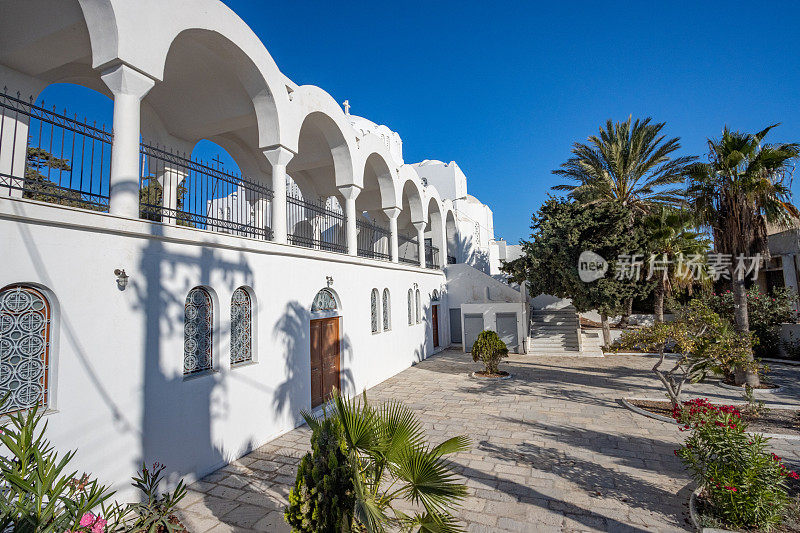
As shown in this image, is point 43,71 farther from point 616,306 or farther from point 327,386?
point 616,306

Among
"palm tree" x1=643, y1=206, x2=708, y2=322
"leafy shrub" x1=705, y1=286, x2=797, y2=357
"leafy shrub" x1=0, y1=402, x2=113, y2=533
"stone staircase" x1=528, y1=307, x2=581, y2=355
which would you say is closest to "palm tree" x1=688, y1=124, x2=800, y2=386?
"palm tree" x1=643, y1=206, x2=708, y2=322

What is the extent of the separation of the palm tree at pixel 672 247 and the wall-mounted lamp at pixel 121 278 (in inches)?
601

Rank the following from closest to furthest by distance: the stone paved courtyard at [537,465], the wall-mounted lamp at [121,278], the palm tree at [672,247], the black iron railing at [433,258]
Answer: the stone paved courtyard at [537,465], the wall-mounted lamp at [121,278], the palm tree at [672,247], the black iron railing at [433,258]

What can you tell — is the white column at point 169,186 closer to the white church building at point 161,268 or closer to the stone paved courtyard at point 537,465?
the white church building at point 161,268

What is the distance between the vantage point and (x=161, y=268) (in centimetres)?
540

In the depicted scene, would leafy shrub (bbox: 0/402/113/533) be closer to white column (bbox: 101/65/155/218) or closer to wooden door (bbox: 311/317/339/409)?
white column (bbox: 101/65/155/218)

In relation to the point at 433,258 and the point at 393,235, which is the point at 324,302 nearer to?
the point at 393,235

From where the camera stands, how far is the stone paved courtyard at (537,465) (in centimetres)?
462

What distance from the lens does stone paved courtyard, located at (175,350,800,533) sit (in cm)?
462

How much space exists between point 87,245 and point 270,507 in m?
3.92

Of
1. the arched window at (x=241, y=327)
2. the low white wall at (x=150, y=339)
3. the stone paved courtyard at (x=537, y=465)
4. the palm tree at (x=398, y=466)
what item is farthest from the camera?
the arched window at (x=241, y=327)

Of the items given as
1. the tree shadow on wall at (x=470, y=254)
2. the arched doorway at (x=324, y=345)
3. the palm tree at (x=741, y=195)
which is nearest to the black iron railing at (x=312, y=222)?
the arched doorway at (x=324, y=345)

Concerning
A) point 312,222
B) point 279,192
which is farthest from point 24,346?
point 312,222

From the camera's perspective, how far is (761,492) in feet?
13.0
